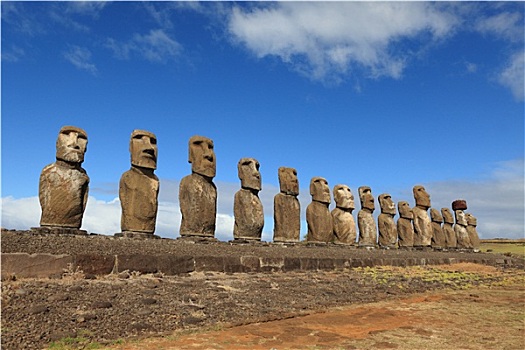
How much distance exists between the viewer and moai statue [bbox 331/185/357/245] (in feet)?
58.7

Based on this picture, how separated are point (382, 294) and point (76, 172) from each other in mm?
6900

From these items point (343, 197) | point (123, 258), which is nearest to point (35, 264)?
point (123, 258)

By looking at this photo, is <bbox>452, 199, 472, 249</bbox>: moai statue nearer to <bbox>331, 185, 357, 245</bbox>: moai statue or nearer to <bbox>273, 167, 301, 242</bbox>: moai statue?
<bbox>331, 185, 357, 245</bbox>: moai statue

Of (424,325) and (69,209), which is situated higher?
(69,209)

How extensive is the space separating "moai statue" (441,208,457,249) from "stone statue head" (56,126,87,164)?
2260cm

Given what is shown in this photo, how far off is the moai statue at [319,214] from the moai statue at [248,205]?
10.1 feet

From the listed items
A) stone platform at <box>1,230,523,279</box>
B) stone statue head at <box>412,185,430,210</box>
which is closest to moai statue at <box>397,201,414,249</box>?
stone statue head at <box>412,185,430,210</box>

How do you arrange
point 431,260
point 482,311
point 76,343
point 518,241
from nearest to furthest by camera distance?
point 76,343 → point 482,311 → point 431,260 → point 518,241

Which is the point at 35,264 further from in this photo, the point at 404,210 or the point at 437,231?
the point at 437,231

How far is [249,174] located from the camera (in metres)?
14.0

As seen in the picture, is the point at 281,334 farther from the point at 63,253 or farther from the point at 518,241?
the point at 518,241

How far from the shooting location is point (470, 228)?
2917cm

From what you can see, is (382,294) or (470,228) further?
(470,228)

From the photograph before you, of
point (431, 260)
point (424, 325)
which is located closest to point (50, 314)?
point (424, 325)
